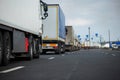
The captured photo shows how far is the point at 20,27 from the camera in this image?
13.9 metres

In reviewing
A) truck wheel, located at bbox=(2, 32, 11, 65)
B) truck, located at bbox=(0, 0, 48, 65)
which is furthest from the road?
truck, located at bbox=(0, 0, 48, 65)

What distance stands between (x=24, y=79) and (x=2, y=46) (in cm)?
449

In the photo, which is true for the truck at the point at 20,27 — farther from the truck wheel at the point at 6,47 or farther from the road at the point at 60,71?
the road at the point at 60,71

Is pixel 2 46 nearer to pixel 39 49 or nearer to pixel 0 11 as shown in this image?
pixel 0 11

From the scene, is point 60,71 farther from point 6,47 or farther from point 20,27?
point 20,27

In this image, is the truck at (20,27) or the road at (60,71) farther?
the truck at (20,27)

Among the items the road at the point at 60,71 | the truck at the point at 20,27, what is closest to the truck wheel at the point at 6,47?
the truck at the point at 20,27

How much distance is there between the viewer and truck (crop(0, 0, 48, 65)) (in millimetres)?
11648

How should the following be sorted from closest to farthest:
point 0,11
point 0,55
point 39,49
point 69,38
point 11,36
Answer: point 0,11
point 0,55
point 11,36
point 39,49
point 69,38

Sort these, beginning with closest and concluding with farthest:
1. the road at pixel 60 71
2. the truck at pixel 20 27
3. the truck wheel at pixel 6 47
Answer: the road at pixel 60 71 < the truck at pixel 20 27 < the truck wheel at pixel 6 47

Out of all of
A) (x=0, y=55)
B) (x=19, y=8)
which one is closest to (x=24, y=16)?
(x=19, y=8)

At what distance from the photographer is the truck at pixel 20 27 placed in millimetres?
11648

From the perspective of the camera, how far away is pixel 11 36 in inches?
512

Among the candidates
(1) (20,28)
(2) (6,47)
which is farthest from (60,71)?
(1) (20,28)
